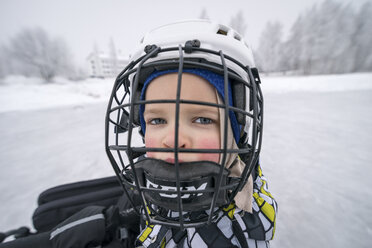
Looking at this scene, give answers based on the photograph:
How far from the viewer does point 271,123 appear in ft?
10.8

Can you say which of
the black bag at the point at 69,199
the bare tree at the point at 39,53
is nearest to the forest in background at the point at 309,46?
the bare tree at the point at 39,53

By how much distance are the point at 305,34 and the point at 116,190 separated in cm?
2000

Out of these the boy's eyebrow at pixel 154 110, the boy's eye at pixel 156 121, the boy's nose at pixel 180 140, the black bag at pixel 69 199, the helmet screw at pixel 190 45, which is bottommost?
the black bag at pixel 69 199

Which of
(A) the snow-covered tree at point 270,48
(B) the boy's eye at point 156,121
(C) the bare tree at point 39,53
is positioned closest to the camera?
(B) the boy's eye at point 156,121

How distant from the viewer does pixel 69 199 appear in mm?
1150

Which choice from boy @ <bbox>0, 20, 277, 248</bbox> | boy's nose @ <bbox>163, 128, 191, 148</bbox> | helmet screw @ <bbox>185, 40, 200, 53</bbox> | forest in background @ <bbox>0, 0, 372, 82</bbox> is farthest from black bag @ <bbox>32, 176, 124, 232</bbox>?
forest in background @ <bbox>0, 0, 372, 82</bbox>

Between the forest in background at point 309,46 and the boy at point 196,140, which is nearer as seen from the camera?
the boy at point 196,140

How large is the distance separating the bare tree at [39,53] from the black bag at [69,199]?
2012 centimetres

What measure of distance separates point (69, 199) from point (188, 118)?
115 cm

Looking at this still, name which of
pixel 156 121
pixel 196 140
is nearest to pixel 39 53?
pixel 156 121

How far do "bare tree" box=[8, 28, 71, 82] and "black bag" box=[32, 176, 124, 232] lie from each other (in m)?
20.1

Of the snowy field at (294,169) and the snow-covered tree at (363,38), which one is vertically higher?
the snow-covered tree at (363,38)

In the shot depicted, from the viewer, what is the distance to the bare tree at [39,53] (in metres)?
14.5

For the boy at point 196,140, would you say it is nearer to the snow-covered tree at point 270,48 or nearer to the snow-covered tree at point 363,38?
the snow-covered tree at point 270,48
